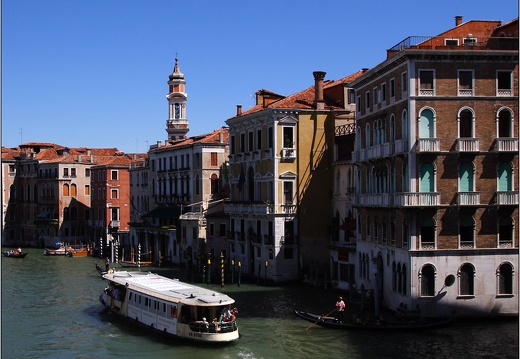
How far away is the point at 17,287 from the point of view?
1531 inches

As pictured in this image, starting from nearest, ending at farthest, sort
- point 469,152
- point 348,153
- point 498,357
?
point 498,357
point 469,152
point 348,153

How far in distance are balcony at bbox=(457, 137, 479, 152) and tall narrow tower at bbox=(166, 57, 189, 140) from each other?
4294cm

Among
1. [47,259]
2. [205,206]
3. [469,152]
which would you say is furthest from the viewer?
[47,259]

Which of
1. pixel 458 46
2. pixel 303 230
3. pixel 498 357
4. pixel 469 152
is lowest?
pixel 498 357

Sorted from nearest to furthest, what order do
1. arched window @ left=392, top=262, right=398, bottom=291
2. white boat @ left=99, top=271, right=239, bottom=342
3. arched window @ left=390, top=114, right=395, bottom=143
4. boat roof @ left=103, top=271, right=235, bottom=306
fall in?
1. white boat @ left=99, top=271, right=239, bottom=342
2. boat roof @ left=103, top=271, right=235, bottom=306
3. arched window @ left=392, top=262, right=398, bottom=291
4. arched window @ left=390, top=114, right=395, bottom=143

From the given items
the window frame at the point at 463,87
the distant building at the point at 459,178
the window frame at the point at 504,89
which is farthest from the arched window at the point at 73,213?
the window frame at the point at 504,89

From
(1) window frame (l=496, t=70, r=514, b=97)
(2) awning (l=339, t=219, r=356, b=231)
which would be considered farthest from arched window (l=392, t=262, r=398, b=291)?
(1) window frame (l=496, t=70, r=514, b=97)

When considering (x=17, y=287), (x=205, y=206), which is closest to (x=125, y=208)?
(x=205, y=206)

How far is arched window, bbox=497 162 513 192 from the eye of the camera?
2591 centimetres

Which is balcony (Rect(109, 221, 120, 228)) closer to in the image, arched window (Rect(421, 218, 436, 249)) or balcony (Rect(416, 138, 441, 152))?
arched window (Rect(421, 218, 436, 249))

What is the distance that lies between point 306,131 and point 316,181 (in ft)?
7.83

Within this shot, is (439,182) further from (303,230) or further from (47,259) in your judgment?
(47,259)

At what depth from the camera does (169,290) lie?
26984 millimetres

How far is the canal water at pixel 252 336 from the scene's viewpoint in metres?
22.4
